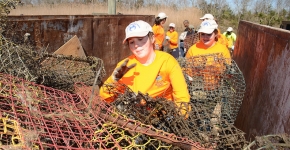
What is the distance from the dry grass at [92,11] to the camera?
16578 millimetres

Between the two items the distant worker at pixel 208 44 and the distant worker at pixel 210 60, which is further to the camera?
the distant worker at pixel 208 44

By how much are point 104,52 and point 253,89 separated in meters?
3.22

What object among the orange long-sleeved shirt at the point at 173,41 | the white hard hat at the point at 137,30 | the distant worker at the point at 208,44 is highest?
the white hard hat at the point at 137,30

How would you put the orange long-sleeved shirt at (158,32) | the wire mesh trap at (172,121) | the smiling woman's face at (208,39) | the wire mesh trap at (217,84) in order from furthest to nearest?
the orange long-sleeved shirt at (158,32) < the smiling woman's face at (208,39) < the wire mesh trap at (217,84) < the wire mesh trap at (172,121)

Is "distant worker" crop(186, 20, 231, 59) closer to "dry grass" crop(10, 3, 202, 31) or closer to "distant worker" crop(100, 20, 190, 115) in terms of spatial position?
"distant worker" crop(100, 20, 190, 115)

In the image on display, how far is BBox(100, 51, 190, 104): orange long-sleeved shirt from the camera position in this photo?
2.71 metres

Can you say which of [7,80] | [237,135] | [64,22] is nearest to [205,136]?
[237,135]

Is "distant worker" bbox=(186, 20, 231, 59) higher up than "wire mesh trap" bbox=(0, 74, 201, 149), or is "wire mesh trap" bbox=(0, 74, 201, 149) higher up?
"distant worker" bbox=(186, 20, 231, 59)

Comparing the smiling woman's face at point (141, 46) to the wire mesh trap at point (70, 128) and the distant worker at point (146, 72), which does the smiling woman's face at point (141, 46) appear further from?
the wire mesh trap at point (70, 128)

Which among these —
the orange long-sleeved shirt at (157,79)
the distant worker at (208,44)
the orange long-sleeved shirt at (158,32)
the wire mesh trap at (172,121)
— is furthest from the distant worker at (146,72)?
the orange long-sleeved shirt at (158,32)

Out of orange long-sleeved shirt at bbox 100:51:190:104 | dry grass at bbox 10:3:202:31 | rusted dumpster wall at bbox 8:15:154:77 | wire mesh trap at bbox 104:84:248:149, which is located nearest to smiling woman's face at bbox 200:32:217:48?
orange long-sleeved shirt at bbox 100:51:190:104

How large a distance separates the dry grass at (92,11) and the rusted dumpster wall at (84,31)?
9105 millimetres

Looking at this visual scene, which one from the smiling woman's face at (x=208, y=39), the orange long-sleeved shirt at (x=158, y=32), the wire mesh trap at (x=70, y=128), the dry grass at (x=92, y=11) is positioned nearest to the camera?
the wire mesh trap at (x=70, y=128)

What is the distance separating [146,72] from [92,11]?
615 inches
